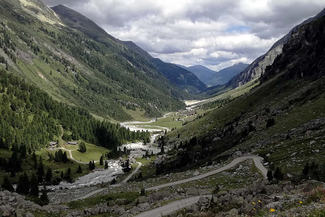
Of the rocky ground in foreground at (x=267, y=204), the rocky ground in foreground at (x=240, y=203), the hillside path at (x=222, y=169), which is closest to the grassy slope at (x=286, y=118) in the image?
the hillside path at (x=222, y=169)

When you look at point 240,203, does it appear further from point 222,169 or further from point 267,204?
point 222,169

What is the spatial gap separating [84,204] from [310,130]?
211 feet

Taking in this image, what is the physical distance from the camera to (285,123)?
87.1 metres

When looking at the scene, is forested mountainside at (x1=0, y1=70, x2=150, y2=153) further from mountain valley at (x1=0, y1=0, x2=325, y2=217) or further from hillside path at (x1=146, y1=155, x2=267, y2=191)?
hillside path at (x1=146, y1=155, x2=267, y2=191)

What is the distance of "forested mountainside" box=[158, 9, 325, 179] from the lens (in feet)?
195

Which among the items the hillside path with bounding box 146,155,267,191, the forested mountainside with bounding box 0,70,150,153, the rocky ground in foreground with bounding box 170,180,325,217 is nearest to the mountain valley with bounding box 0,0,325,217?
the rocky ground in foreground with bounding box 170,180,325,217

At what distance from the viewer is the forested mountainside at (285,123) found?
59500 mm

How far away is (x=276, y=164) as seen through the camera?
181 feet

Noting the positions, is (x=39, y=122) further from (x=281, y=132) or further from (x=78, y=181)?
(x=281, y=132)

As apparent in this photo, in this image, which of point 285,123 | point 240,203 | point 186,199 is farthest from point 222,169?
point 285,123

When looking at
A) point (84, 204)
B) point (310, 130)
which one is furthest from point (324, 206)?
point (310, 130)

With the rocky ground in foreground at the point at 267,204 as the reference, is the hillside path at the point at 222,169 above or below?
below

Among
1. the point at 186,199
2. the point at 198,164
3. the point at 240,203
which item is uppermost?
the point at 240,203

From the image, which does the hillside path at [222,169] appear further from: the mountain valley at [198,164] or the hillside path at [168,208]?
the hillside path at [168,208]
